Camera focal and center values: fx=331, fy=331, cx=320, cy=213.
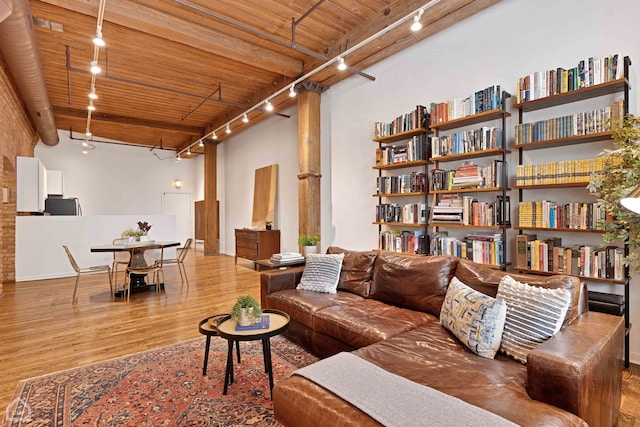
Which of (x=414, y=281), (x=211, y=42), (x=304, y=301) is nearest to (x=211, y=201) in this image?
(x=211, y=42)

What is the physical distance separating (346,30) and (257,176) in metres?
4.49

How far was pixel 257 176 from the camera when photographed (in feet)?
27.1

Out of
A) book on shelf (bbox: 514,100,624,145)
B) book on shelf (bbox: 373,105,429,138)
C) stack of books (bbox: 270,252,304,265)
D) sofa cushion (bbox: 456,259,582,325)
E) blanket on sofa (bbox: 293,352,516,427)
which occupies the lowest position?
blanket on sofa (bbox: 293,352,516,427)

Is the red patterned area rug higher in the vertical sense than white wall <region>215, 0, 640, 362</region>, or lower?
lower

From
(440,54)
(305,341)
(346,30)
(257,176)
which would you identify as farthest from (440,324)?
(257,176)

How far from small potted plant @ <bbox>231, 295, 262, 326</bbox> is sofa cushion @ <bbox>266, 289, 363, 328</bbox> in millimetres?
664

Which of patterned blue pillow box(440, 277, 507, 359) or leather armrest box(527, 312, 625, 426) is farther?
patterned blue pillow box(440, 277, 507, 359)

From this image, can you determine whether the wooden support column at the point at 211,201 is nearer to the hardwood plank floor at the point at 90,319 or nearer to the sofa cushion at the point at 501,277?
the hardwood plank floor at the point at 90,319

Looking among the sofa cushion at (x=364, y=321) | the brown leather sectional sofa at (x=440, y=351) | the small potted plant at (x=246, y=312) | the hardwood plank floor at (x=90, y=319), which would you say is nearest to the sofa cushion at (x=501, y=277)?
the brown leather sectional sofa at (x=440, y=351)

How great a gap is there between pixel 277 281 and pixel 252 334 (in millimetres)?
1373

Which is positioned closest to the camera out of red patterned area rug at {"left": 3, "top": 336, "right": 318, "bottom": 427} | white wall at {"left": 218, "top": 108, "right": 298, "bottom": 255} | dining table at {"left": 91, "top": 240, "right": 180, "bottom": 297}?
red patterned area rug at {"left": 3, "top": 336, "right": 318, "bottom": 427}

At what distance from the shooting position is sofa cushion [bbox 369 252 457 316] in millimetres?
2746

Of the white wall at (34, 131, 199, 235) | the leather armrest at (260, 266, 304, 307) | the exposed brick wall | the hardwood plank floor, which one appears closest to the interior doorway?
the white wall at (34, 131, 199, 235)

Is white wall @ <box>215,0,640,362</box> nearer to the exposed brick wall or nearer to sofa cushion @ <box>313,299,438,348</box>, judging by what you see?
sofa cushion @ <box>313,299,438,348</box>
